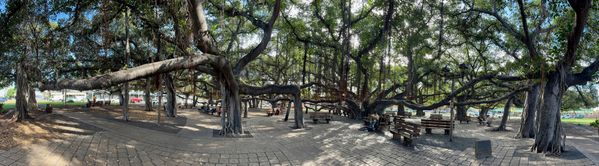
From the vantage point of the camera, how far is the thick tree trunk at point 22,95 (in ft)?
30.4

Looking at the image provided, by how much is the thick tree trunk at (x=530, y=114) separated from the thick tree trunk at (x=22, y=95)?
57.7ft

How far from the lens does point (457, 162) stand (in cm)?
663

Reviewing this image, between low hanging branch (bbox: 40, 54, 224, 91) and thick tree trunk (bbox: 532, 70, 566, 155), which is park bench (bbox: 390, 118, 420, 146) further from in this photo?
low hanging branch (bbox: 40, 54, 224, 91)

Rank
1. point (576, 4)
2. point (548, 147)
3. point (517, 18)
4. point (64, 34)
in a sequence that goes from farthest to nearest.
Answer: point (517, 18), point (64, 34), point (548, 147), point (576, 4)

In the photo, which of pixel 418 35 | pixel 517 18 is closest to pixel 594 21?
pixel 517 18

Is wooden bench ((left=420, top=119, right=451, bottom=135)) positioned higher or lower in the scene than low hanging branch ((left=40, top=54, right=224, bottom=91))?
lower

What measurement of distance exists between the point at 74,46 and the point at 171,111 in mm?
5889

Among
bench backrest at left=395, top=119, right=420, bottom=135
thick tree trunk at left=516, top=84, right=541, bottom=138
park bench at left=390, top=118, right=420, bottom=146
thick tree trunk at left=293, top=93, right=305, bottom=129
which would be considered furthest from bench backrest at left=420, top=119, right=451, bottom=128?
thick tree trunk at left=293, top=93, right=305, bottom=129

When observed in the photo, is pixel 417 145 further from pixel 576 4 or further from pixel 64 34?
pixel 64 34

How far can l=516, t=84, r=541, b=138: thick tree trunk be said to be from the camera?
10898mm

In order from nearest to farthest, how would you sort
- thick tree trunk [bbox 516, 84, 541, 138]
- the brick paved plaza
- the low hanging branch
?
the low hanging branch < the brick paved plaza < thick tree trunk [bbox 516, 84, 541, 138]

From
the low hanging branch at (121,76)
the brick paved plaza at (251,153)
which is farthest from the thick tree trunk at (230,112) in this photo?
the low hanging branch at (121,76)

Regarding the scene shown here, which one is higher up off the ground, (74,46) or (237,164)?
(74,46)

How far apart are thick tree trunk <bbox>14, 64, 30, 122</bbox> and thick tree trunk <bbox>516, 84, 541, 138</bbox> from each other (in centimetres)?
1758
